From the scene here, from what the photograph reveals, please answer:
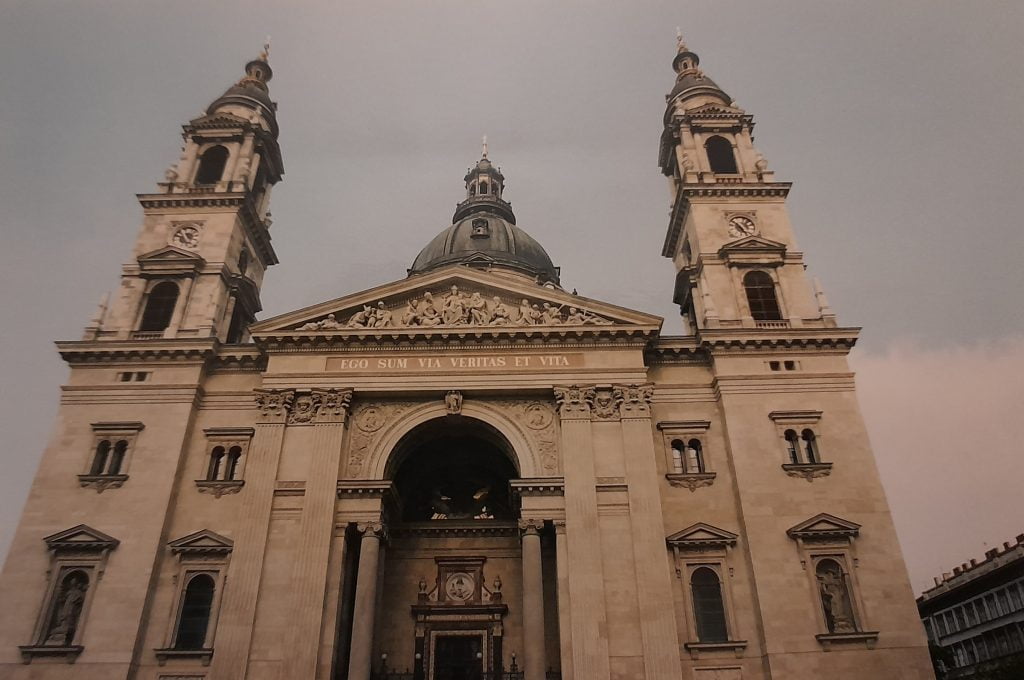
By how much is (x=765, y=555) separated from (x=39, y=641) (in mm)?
24286

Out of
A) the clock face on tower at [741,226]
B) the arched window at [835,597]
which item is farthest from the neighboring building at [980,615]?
the clock face on tower at [741,226]

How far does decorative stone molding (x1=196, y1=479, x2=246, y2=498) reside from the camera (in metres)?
29.2

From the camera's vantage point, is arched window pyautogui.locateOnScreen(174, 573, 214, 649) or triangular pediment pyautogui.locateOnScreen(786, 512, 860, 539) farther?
triangular pediment pyautogui.locateOnScreen(786, 512, 860, 539)

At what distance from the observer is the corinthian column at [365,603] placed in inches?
1006

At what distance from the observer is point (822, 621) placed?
85.4 feet

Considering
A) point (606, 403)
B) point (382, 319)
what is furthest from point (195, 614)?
point (606, 403)

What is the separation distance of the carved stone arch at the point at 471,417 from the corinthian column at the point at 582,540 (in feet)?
4.53

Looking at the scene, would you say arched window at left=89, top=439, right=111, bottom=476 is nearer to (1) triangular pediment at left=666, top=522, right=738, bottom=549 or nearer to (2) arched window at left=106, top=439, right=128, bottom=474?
(2) arched window at left=106, top=439, right=128, bottom=474

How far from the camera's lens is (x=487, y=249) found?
2069 inches

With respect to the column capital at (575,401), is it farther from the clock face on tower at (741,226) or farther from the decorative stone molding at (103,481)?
the decorative stone molding at (103,481)

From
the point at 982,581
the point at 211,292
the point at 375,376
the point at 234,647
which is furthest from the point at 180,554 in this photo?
the point at 982,581

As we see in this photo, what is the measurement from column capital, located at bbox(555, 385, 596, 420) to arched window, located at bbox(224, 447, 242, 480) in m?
12.3

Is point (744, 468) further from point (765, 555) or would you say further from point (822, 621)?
point (822, 621)

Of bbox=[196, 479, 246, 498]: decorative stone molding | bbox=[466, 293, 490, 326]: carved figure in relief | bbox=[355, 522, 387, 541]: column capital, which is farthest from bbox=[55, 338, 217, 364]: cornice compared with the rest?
bbox=[466, 293, 490, 326]: carved figure in relief
